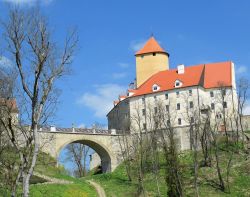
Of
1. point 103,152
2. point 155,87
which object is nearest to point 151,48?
point 155,87

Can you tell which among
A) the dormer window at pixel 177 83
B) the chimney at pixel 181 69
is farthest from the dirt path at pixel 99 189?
the chimney at pixel 181 69

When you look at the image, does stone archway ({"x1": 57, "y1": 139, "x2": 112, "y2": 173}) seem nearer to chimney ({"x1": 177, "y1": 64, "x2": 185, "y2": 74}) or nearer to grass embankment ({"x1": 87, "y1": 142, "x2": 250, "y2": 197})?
grass embankment ({"x1": 87, "y1": 142, "x2": 250, "y2": 197})

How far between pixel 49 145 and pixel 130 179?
1167 centimetres

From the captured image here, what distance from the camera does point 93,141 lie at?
6831 centimetres

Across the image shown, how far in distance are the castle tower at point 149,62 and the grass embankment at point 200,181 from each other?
22.8m

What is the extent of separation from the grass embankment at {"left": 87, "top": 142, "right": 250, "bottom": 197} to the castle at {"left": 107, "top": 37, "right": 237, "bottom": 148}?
425 inches

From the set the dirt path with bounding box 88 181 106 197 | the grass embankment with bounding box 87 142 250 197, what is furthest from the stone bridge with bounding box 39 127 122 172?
the dirt path with bounding box 88 181 106 197

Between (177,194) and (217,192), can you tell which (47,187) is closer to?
(177,194)

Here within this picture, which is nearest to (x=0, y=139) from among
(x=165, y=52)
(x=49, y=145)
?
(x=49, y=145)

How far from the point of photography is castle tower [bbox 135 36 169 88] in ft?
272

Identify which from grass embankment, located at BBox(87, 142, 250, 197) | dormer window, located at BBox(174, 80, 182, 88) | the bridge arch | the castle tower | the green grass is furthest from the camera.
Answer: the castle tower

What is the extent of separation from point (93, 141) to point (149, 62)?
21.1 metres

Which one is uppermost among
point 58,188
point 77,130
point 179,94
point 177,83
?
point 177,83

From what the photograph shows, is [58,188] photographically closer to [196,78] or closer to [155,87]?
[155,87]
